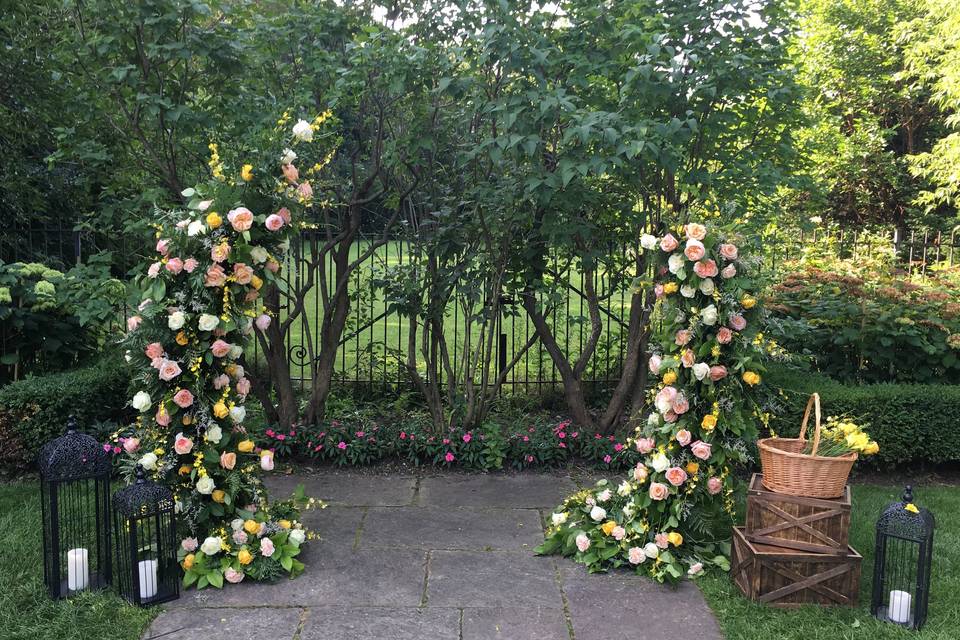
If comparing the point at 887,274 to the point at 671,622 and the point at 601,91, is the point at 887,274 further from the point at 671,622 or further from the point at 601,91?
the point at 671,622

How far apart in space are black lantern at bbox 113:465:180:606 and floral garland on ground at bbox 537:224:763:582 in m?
1.89

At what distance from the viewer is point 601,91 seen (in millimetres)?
4848

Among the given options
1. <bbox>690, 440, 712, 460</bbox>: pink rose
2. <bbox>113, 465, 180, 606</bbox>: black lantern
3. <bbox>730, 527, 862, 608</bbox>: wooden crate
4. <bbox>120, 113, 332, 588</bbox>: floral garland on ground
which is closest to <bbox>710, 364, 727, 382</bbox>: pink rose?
<bbox>690, 440, 712, 460</bbox>: pink rose

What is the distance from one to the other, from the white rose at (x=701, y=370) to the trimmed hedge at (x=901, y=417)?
1.82m

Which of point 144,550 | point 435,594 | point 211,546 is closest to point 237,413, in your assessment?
point 211,546

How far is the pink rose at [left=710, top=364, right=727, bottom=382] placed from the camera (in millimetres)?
3535

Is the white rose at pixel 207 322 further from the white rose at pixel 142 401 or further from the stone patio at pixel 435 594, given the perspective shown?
the stone patio at pixel 435 594

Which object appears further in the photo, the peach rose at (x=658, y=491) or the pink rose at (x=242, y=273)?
the peach rose at (x=658, y=491)

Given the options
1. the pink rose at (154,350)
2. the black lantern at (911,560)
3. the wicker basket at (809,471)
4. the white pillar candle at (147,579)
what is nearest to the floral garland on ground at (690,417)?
the wicker basket at (809,471)

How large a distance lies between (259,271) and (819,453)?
2.65 meters

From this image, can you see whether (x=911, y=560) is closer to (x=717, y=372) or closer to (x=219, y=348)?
(x=717, y=372)

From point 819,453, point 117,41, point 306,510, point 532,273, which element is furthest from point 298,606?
point 117,41

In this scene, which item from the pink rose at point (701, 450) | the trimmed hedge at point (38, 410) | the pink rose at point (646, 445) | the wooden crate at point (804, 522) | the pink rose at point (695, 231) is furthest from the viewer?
the trimmed hedge at point (38, 410)

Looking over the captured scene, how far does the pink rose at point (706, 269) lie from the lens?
Result: 346 cm
